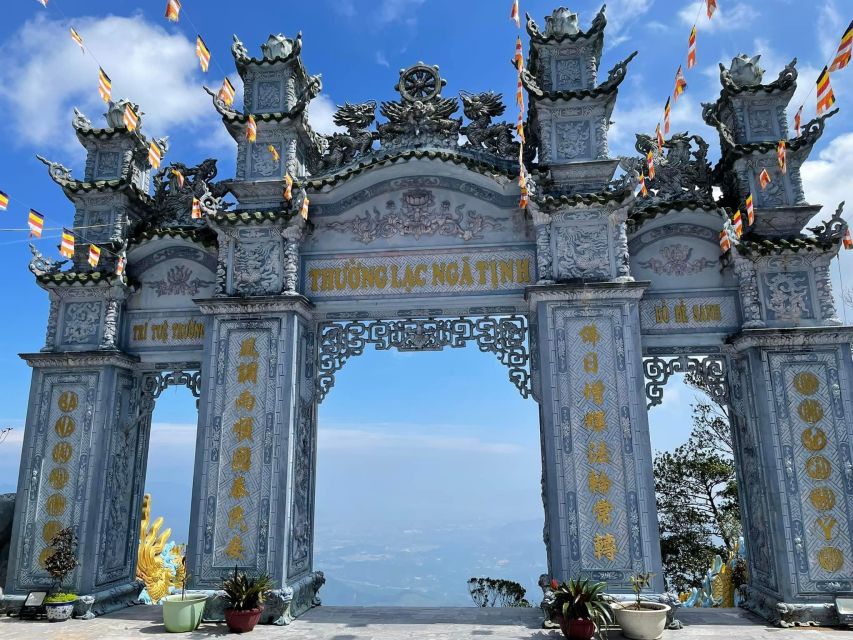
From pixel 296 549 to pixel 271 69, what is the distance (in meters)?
6.58

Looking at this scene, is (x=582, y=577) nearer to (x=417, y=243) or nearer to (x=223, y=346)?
(x=417, y=243)

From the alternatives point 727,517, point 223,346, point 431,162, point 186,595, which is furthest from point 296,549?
point 727,517

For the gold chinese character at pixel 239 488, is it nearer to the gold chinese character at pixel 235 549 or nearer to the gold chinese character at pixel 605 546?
the gold chinese character at pixel 235 549

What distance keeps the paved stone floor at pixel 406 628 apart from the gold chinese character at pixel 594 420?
209 cm

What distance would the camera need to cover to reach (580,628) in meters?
5.92

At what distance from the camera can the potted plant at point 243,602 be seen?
6473 mm

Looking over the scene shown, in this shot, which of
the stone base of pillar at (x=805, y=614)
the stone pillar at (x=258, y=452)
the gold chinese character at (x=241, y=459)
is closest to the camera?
the stone base of pillar at (x=805, y=614)

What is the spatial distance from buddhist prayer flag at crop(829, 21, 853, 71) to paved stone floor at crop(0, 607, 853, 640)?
5.49 m

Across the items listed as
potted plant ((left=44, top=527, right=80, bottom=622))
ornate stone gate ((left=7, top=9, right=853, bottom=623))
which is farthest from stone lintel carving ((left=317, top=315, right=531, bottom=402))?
potted plant ((left=44, top=527, right=80, bottom=622))

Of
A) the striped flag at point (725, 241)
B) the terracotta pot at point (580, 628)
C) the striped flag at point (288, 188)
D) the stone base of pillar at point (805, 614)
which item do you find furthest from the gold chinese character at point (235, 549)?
the striped flag at point (725, 241)

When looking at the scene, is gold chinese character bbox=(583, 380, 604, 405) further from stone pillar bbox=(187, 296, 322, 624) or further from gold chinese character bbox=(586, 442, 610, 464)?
stone pillar bbox=(187, 296, 322, 624)

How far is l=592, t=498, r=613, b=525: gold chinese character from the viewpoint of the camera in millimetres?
6758

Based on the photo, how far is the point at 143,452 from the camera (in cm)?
870

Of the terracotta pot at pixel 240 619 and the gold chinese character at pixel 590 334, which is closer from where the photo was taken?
the terracotta pot at pixel 240 619
